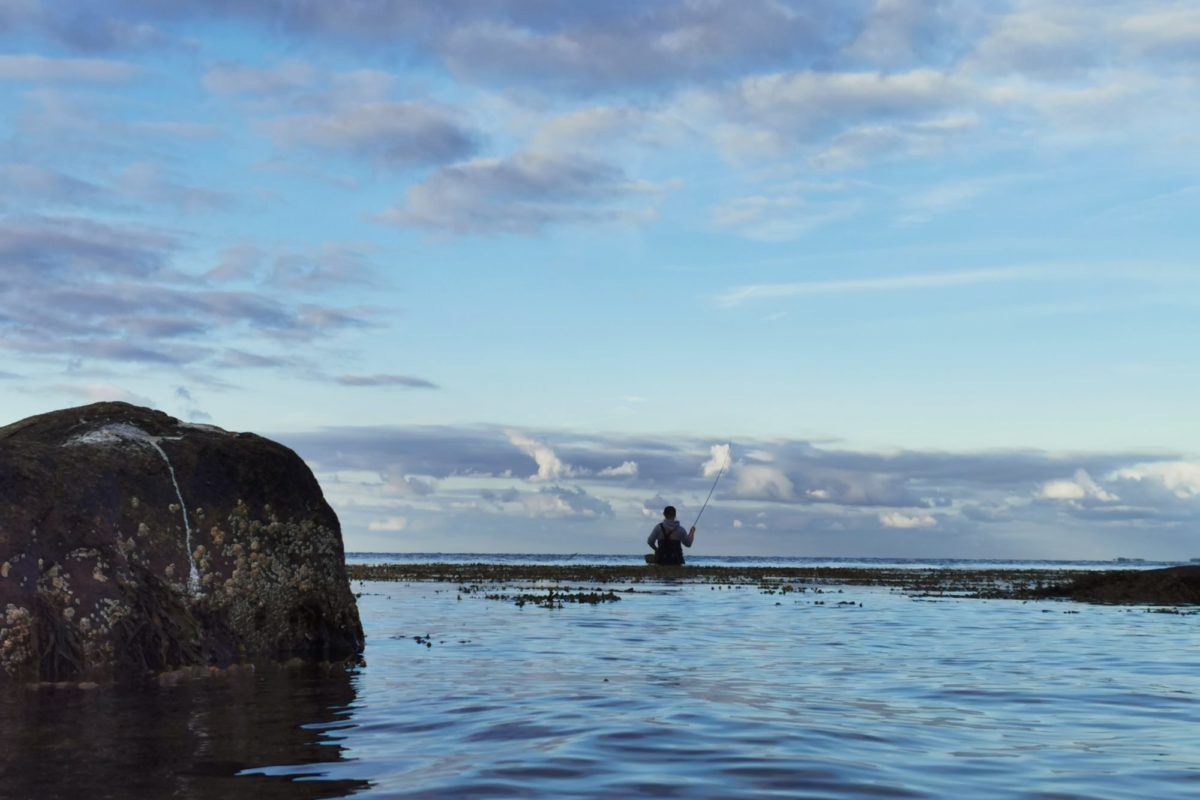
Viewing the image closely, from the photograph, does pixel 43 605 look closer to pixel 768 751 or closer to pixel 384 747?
pixel 384 747

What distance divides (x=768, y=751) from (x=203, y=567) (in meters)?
7.44

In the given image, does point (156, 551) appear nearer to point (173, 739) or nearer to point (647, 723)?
point (173, 739)

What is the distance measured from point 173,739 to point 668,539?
22981 millimetres

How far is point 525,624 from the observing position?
18.6 meters

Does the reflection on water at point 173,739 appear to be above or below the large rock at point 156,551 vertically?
below

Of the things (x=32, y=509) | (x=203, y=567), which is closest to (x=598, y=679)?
(x=203, y=567)

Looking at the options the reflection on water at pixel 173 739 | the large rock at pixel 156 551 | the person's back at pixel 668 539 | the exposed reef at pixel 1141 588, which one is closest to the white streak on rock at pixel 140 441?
the large rock at pixel 156 551

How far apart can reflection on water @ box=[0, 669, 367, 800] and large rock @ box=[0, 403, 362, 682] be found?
89cm

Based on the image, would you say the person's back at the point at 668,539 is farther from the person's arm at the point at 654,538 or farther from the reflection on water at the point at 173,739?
the reflection on water at the point at 173,739

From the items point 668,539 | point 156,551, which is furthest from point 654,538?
point 156,551

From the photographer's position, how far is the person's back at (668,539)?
95.3ft

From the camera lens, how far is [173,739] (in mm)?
8242

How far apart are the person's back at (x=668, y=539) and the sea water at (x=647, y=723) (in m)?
12.2

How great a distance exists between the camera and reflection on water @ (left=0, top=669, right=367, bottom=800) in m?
6.73
